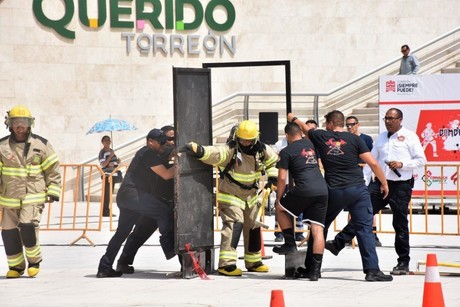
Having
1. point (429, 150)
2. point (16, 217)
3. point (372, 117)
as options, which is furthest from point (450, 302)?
point (372, 117)

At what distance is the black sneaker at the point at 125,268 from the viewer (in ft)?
45.1

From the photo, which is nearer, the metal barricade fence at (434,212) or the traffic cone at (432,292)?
the traffic cone at (432,292)

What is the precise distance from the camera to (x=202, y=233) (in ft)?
44.4

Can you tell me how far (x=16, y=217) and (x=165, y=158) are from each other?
163cm

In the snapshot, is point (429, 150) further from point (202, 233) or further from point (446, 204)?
point (202, 233)

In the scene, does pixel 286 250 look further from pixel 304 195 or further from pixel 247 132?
pixel 247 132

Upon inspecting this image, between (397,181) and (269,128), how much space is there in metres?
4.57

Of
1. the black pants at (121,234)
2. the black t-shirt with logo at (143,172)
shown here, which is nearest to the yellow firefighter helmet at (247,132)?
the black t-shirt with logo at (143,172)

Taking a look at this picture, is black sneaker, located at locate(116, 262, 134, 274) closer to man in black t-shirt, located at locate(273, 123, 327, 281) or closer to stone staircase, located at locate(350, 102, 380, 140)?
man in black t-shirt, located at locate(273, 123, 327, 281)

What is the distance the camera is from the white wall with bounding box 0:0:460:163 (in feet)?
95.6

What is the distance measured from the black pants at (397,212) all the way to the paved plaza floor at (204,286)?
1.17 ft

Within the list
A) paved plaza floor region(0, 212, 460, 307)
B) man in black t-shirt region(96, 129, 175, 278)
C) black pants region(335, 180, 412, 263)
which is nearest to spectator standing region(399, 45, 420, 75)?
paved plaza floor region(0, 212, 460, 307)

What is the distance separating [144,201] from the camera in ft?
44.8

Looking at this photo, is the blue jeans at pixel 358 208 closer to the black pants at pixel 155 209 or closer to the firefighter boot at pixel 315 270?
the firefighter boot at pixel 315 270
